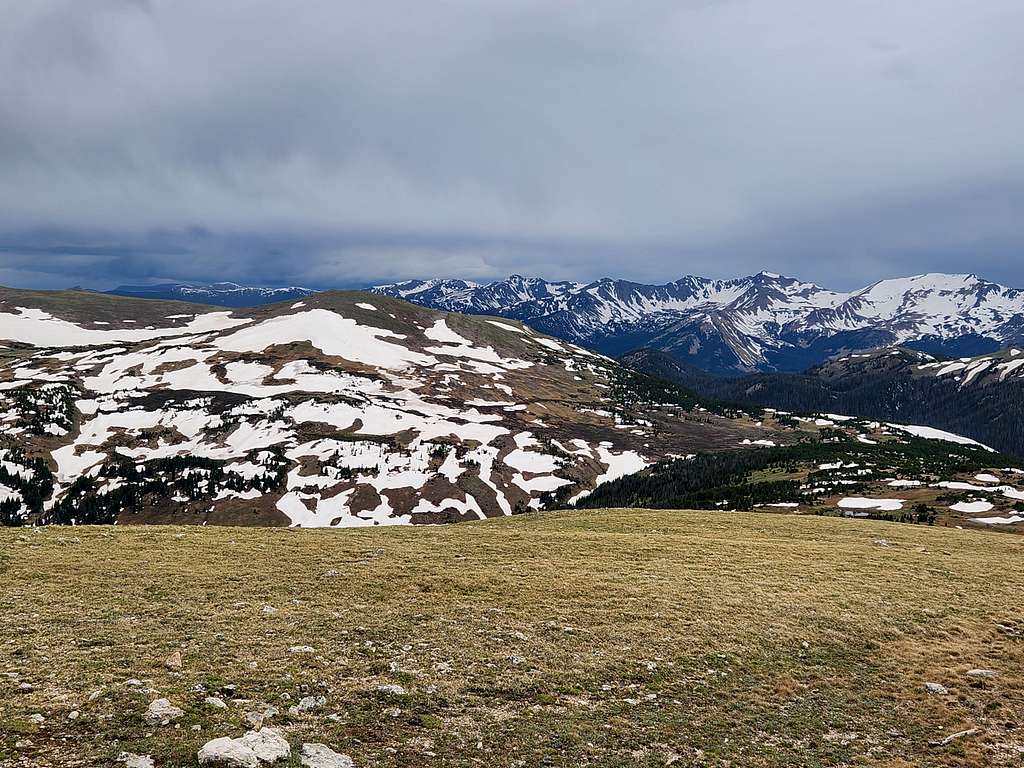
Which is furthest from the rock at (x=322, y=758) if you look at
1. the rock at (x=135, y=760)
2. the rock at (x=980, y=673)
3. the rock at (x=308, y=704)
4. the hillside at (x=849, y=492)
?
the hillside at (x=849, y=492)

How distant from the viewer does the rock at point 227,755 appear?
10.4m

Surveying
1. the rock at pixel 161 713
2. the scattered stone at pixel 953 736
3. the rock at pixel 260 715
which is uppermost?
the rock at pixel 161 713

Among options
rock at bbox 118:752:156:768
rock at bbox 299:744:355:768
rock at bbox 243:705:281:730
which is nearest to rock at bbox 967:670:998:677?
rock at bbox 299:744:355:768

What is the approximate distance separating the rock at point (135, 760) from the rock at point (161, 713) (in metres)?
1.33

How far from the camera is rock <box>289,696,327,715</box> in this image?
1291cm

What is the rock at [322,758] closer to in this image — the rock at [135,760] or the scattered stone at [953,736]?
the rock at [135,760]

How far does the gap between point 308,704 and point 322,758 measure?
241 cm

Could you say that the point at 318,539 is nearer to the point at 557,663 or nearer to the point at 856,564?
the point at 557,663

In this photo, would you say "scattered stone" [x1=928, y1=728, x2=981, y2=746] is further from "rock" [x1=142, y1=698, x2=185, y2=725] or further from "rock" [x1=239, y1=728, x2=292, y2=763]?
"rock" [x1=142, y1=698, x2=185, y2=725]

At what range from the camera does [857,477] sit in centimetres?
14888

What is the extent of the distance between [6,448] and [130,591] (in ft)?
726

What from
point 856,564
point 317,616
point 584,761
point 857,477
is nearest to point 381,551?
point 317,616

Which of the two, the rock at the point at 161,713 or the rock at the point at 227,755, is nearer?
the rock at the point at 227,755

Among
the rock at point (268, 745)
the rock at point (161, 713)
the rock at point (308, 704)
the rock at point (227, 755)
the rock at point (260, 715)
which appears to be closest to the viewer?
the rock at point (227, 755)
